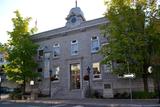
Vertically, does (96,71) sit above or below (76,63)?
below

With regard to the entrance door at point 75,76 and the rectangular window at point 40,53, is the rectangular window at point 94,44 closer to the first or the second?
the entrance door at point 75,76

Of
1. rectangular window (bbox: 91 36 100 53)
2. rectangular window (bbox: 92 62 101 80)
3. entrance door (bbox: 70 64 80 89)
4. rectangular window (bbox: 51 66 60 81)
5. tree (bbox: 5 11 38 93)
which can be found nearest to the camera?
rectangular window (bbox: 92 62 101 80)

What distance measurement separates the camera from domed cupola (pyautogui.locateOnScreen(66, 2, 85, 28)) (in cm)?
3841

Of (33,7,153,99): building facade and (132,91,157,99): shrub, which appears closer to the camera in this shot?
(132,91,157,99): shrub

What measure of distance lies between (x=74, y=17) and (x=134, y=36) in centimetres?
1257

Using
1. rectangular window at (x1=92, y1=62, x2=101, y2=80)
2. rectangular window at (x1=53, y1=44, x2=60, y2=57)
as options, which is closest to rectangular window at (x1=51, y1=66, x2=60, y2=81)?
rectangular window at (x1=53, y1=44, x2=60, y2=57)

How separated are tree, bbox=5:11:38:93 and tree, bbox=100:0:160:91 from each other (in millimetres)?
14610

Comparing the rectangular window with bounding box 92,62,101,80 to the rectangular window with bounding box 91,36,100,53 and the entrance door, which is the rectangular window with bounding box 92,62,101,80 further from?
the entrance door

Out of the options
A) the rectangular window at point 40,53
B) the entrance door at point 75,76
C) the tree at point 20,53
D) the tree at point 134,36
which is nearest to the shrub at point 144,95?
the tree at point 134,36

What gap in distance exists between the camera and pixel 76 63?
3759 centimetres

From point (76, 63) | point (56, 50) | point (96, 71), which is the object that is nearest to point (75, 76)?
point (76, 63)

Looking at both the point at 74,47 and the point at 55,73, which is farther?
the point at 55,73

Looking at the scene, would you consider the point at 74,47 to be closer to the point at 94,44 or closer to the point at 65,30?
the point at 65,30

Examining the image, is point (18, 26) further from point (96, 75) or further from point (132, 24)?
point (132, 24)
